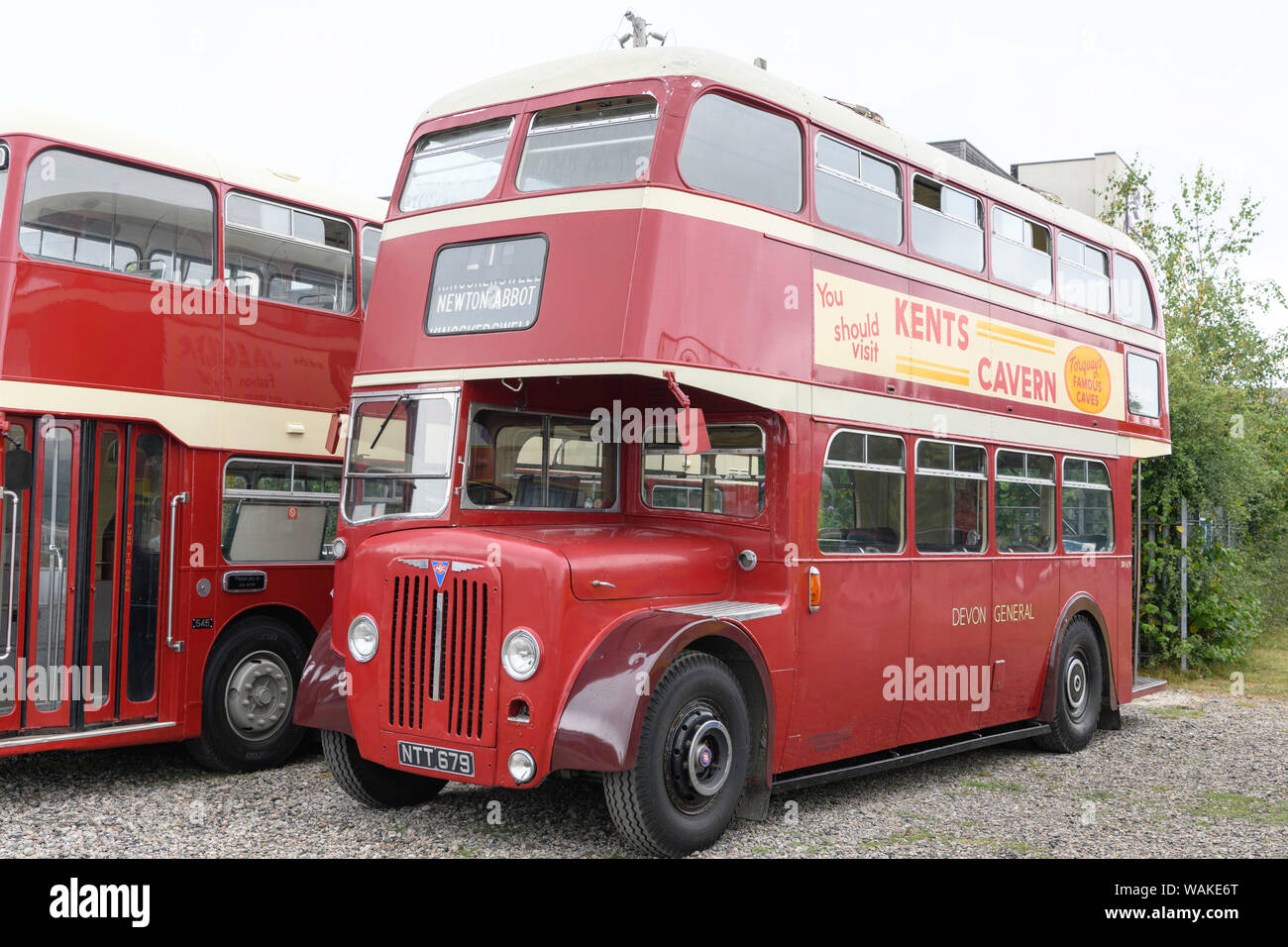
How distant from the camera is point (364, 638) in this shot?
633cm

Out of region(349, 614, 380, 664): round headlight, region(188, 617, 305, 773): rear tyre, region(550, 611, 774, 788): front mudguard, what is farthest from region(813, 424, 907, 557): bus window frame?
region(188, 617, 305, 773): rear tyre

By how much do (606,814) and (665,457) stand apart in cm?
216

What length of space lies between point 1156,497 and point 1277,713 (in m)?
2.86

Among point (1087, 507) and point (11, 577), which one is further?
point (1087, 507)

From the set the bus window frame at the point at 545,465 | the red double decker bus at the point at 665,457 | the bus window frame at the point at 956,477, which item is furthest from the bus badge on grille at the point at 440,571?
the bus window frame at the point at 956,477

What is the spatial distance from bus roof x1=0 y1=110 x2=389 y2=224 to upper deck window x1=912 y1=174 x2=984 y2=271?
14.2ft

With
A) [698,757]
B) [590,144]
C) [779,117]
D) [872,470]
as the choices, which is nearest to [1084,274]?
[872,470]

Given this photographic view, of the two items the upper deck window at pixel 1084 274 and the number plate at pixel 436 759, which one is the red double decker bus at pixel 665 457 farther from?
the upper deck window at pixel 1084 274

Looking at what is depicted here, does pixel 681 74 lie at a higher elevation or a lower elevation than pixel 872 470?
higher

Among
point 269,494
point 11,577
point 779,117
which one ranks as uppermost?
point 779,117

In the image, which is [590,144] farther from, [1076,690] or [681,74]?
[1076,690]

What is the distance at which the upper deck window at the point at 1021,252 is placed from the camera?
919cm

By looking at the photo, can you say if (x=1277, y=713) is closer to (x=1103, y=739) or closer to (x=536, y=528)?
(x=1103, y=739)

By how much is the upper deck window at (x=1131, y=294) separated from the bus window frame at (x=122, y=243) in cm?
766
